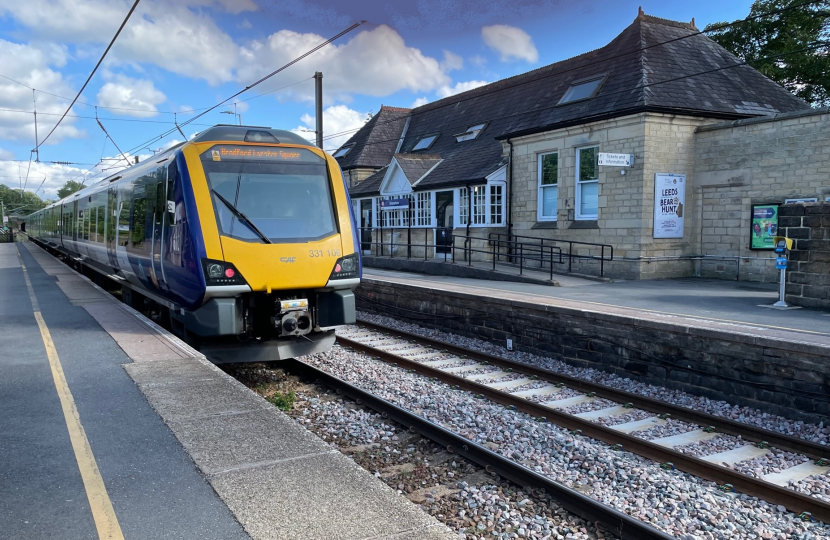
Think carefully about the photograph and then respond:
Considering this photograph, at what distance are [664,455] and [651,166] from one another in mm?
11672

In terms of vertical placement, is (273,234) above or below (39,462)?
above

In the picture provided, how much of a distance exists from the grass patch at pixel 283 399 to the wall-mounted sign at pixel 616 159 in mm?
10532

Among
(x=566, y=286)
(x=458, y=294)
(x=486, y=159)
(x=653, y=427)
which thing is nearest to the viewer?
(x=653, y=427)

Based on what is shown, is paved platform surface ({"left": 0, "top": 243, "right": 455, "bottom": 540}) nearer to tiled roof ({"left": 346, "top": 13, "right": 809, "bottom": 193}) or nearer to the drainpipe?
tiled roof ({"left": 346, "top": 13, "right": 809, "bottom": 193})

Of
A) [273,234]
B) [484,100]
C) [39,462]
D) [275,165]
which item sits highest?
[484,100]

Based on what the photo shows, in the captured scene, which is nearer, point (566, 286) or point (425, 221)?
point (566, 286)

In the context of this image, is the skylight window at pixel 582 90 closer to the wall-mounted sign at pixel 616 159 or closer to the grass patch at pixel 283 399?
the wall-mounted sign at pixel 616 159

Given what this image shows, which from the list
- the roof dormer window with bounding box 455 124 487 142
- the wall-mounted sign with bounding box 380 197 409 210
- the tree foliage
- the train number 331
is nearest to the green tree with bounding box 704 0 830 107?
the roof dormer window with bounding box 455 124 487 142

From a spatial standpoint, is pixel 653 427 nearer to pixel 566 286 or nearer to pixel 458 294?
pixel 458 294

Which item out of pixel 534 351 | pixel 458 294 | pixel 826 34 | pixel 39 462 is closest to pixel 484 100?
pixel 826 34

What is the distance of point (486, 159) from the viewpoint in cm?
2175

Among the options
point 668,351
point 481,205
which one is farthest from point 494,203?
point 668,351

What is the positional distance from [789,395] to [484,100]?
22483 mm

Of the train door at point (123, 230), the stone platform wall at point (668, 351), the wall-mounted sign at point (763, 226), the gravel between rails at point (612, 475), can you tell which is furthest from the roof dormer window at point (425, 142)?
the gravel between rails at point (612, 475)
